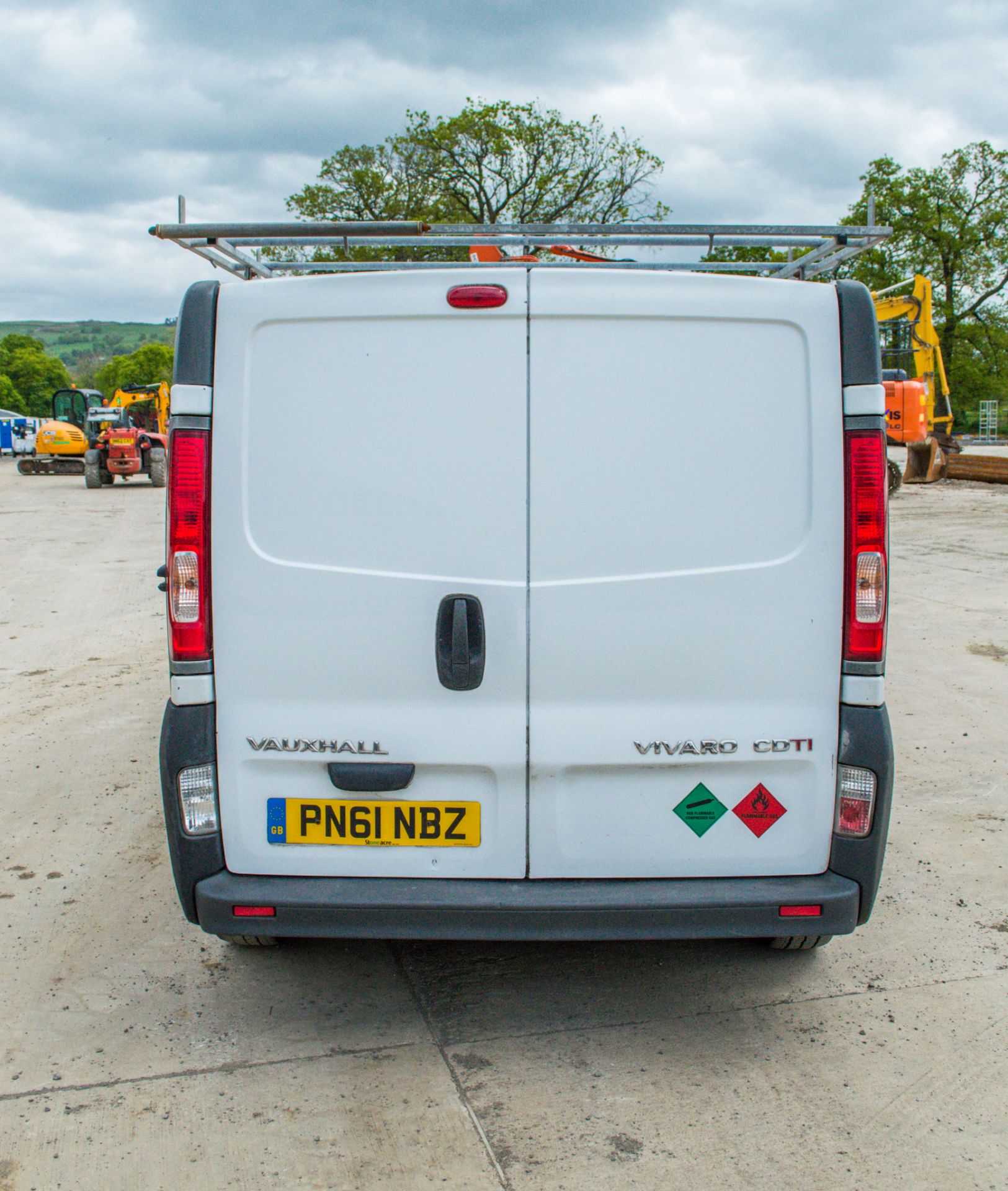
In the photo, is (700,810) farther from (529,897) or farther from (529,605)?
(529,605)

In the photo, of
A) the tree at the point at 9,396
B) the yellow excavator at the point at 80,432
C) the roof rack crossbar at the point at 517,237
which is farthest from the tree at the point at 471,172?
the tree at the point at 9,396

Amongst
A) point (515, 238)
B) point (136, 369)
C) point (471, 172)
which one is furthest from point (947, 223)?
point (136, 369)

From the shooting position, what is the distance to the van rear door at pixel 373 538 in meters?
2.91

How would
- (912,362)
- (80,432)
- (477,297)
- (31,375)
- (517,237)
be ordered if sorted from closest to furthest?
(477,297)
(517,237)
(912,362)
(80,432)
(31,375)

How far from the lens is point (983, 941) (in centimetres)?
388

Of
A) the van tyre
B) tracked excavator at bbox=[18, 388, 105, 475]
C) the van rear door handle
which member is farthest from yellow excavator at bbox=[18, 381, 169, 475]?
the van rear door handle

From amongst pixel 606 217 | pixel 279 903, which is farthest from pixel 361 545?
pixel 606 217

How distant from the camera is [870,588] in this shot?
2975mm

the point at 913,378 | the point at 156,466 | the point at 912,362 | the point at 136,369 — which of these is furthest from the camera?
the point at 136,369

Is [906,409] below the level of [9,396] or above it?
below

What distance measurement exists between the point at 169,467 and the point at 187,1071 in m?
1.73

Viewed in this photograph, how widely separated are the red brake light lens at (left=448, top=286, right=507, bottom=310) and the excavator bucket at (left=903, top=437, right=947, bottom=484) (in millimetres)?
22627

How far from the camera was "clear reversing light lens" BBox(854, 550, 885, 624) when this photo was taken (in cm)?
296

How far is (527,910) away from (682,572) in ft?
3.37
